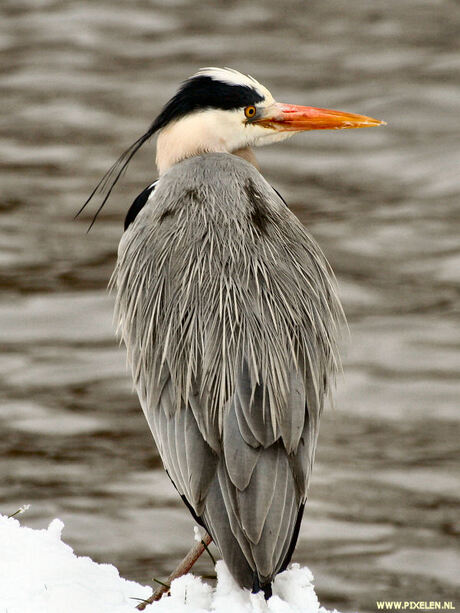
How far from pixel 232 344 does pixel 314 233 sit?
6.63 m

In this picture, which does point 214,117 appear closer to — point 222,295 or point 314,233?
point 222,295

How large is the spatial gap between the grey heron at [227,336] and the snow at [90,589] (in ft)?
0.26

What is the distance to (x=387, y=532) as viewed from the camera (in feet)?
26.2

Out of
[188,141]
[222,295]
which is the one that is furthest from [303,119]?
[222,295]

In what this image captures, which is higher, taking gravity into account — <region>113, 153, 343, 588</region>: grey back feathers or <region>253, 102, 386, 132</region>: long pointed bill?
<region>253, 102, 386, 132</region>: long pointed bill

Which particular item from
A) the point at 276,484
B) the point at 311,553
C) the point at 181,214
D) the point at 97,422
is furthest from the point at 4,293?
the point at 276,484

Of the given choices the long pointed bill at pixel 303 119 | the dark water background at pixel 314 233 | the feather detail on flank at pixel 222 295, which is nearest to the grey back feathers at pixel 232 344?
the feather detail on flank at pixel 222 295

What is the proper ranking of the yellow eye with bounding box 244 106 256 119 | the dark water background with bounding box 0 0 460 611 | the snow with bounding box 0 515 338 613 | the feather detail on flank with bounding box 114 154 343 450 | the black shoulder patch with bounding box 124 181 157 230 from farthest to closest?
the dark water background with bounding box 0 0 460 611, the yellow eye with bounding box 244 106 256 119, the black shoulder patch with bounding box 124 181 157 230, the feather detail on flank with bounding box 114 154 343 450, the snow with bounding box 0 515 338 613

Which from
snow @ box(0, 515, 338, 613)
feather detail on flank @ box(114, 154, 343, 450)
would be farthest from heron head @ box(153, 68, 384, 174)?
snow @ box(0, 515, 338, 613)

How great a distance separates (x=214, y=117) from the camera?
449 centimetres

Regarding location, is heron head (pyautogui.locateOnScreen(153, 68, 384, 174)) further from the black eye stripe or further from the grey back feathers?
the grey back feathers

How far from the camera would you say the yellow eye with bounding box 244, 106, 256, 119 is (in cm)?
457

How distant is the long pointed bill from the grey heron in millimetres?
205

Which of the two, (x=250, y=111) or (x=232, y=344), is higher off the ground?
(x=250, y=111)
